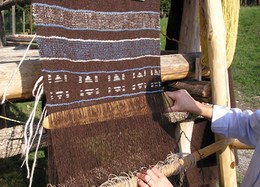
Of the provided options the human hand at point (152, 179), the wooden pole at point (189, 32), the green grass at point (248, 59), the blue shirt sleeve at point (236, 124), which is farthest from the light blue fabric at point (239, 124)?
the green grass at point (248, 59)

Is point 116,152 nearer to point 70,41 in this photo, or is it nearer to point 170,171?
point 170,171

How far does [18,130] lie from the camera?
203 cm

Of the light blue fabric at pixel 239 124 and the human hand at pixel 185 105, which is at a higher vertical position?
the human hand at pixel 185 105

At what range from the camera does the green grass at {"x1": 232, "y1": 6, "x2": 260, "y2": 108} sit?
7.41m

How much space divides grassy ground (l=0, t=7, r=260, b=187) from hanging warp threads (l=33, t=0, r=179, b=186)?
66.9 inches

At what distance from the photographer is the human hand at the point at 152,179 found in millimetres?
1686

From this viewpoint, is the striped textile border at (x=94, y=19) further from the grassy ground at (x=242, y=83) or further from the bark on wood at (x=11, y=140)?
the grassy ground at (x=242, y=83)

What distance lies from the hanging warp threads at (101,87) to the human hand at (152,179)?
0.10 meters

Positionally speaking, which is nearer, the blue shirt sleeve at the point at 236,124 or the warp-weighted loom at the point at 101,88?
the warp-weighted loom at the point at 101,88

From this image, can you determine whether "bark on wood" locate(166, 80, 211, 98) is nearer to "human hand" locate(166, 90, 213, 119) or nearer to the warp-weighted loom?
"human hand" locate(166, 90, 213, 119)

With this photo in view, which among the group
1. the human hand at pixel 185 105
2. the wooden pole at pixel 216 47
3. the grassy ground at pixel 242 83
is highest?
the wooden pole at pixel 216 47

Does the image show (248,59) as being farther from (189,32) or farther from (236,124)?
(236,124)

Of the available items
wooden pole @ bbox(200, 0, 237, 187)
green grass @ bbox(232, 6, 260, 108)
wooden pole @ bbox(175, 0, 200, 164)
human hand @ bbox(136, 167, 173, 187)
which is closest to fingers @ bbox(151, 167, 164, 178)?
human hand @ bbox(136, 167, 173, 187)

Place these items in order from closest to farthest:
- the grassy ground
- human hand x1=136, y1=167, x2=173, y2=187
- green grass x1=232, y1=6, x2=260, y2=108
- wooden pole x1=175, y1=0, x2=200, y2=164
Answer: human hand x1=136, y1=167, x2=173, y2=187, wooden pole x1=175, y1=0, x2=200, y2=164, the grassy ground, green grass x1=232, y1=6, x2=260, y2=108
